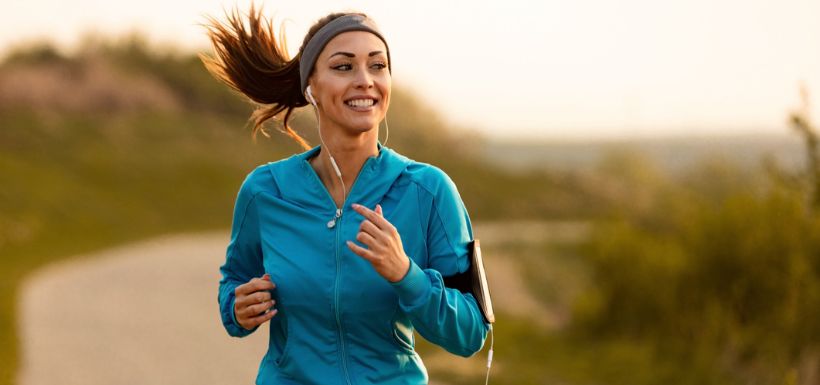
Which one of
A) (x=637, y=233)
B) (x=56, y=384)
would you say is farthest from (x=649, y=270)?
(x=56, y=384)

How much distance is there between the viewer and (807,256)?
37.5 ft

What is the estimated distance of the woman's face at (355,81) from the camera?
302 centimetres

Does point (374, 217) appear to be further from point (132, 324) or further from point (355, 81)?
point (132, 324)

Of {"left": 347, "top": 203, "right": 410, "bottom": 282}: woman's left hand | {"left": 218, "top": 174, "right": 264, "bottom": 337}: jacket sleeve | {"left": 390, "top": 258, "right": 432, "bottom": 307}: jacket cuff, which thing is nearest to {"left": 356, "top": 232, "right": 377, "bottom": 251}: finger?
{"left": 347, "top": 203, "right": 410, "bottom": 282}: woman's left hand

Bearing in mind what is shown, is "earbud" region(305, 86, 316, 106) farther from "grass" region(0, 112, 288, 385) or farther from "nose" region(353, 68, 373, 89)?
"grass" region(0, 112, 288, 385)

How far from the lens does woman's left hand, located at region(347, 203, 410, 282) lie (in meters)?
2.63

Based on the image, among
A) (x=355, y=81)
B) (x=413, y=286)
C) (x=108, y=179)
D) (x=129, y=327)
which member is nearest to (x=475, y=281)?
(x=413, y=286)

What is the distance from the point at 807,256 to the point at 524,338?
4.65 meters

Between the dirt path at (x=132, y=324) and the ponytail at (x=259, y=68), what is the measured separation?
674 cm

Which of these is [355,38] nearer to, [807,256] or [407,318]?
Answer: [407,318]

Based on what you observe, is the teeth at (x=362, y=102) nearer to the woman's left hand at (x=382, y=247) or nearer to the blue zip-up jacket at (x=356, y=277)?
the blue zip-up jacket at (x=356, y=277)

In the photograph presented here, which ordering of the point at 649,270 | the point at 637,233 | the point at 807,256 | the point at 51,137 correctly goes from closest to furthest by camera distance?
the point at 807,256
the point at 649,270
the point at 637,233
the point at 51,137

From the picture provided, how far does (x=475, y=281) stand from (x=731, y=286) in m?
9.95

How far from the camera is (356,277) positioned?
2.93m
